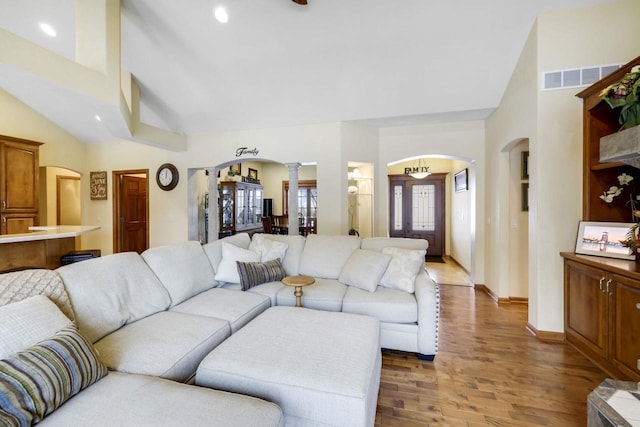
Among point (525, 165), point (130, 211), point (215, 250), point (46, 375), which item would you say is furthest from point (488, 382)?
point (130, 211)

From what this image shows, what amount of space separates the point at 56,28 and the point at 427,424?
5635mm

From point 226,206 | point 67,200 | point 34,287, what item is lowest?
point 34,287

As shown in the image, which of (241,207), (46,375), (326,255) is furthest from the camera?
(241,207)

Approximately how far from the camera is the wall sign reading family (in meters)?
6.02

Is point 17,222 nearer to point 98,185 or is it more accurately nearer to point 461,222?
point 98,185

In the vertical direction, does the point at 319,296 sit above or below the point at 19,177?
A: below

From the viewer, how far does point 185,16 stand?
3.15m

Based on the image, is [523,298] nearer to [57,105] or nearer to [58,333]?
[58,333]

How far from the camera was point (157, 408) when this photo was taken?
1092mm

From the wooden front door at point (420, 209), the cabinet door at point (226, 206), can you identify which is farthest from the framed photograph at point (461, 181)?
the cabinet door at point (226, 206)

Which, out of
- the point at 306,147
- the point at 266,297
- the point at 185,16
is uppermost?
the point at 185,16

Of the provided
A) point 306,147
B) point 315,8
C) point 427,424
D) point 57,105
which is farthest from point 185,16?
point 427,424

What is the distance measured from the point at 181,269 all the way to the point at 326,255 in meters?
1.48

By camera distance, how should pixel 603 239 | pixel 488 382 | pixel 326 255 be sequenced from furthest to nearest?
pixel 326 255 → pixel 603 239 → pixel 488 382
